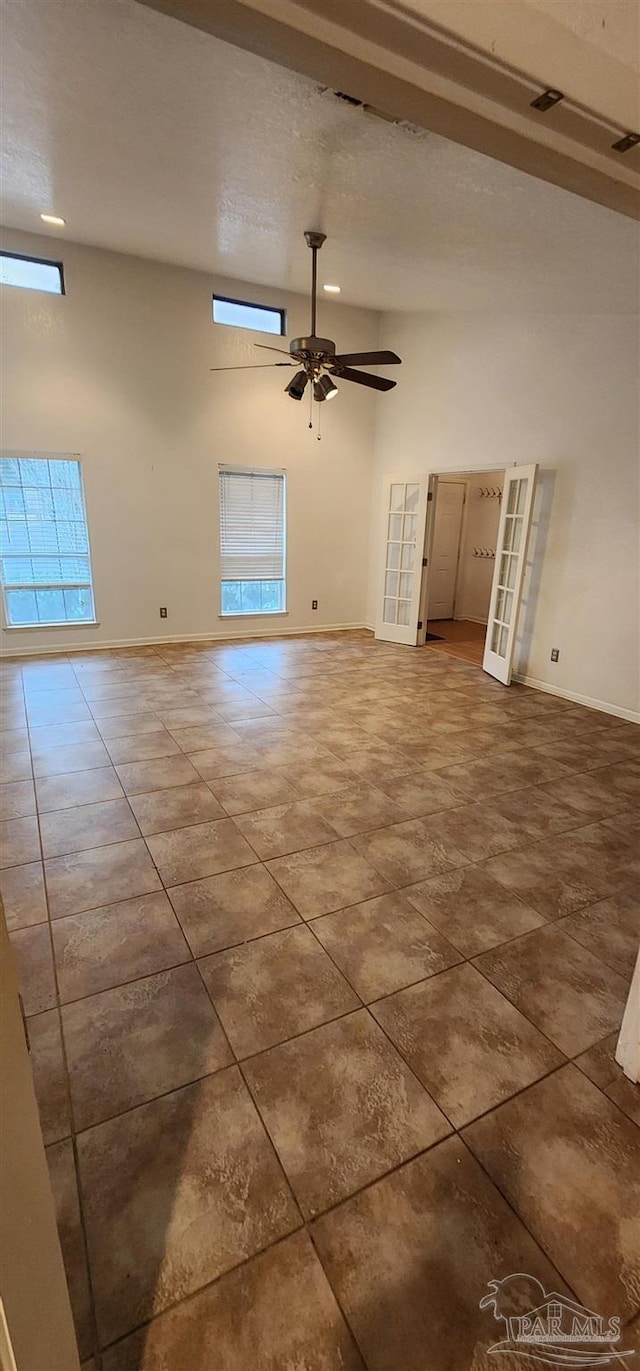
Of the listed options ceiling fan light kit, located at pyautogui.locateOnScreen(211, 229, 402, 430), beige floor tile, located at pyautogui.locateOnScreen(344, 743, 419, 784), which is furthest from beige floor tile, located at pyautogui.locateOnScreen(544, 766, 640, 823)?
ceiling fan light kit, located at pyautogui.locateOnScreen(211, 229, 402, 430)

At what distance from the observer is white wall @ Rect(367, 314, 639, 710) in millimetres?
4414

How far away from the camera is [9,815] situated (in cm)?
290

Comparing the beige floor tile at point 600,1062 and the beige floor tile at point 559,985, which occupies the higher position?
the beige floor tile at point 559,985

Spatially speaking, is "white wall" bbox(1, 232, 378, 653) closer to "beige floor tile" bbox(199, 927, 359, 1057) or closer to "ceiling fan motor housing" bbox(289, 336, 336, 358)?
"ceiling fan motor housing" bbox(289, 336, 336, 358)

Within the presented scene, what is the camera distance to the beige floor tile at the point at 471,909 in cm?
218

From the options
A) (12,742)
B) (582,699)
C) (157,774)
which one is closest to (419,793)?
(157,774)

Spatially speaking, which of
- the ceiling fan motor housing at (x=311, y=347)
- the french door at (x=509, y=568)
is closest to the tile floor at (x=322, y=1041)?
the french door at (x=509, y=568)

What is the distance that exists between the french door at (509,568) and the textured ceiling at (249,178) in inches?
53.8

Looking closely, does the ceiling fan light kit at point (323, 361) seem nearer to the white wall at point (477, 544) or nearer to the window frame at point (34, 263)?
the window frame at point (34, 263)

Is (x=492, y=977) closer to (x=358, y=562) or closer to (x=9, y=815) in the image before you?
(x=9, y=815)

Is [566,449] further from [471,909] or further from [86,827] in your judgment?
[86,827]

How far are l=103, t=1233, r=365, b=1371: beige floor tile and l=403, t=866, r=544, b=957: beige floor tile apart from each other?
3.63 feet

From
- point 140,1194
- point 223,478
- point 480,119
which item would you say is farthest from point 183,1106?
point 223,478

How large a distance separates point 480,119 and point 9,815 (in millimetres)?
3112
